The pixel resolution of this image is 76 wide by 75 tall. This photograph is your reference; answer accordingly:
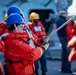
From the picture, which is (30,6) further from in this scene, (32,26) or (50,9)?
(32,26)

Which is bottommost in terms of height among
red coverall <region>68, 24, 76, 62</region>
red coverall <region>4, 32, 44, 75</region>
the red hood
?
red coverall <region>68, 24, 76, 62</region>

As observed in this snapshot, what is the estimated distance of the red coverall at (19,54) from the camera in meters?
3.27

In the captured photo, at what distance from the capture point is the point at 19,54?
3.29m

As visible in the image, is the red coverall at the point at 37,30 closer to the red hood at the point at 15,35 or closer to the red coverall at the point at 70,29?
the red coverall at the point at 70,29

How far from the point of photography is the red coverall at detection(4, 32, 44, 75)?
327 cm

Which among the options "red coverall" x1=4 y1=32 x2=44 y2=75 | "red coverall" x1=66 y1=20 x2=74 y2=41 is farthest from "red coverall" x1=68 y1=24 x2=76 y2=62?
"red coverall" x1=4 y1=32 x2=44 y2=75

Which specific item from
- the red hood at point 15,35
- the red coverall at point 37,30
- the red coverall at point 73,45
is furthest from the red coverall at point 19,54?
the red coverall at point 37,30

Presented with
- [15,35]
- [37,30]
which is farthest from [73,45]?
[15,35]

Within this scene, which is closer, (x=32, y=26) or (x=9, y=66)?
(x=9, y=66)

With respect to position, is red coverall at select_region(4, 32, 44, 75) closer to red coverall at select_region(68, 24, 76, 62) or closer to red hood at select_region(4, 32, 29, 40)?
red hood at select_region(4, 32, 29, 40)

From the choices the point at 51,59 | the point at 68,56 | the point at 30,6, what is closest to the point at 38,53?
the point at 68,56

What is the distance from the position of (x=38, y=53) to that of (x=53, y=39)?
6.36 metres

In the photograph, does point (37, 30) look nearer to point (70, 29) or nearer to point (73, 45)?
point (70, 29)

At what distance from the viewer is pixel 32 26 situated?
255 inches
